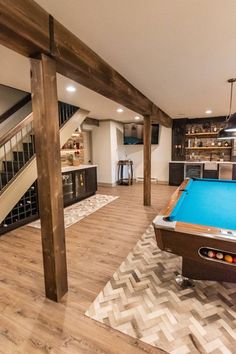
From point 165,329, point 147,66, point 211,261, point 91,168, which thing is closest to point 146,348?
point 165,329

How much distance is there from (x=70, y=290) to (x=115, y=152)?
592 centimetres

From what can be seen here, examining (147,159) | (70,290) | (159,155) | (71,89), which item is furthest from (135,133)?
(70,290)

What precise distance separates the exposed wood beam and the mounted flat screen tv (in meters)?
4.98

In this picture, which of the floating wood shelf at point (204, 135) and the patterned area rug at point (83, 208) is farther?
the floating wood shelf at point (204, 135)

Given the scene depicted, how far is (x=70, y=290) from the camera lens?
206 cm

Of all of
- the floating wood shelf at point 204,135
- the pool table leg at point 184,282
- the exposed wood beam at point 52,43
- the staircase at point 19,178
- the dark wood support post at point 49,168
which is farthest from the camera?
the floating wood shelf at point 204,135

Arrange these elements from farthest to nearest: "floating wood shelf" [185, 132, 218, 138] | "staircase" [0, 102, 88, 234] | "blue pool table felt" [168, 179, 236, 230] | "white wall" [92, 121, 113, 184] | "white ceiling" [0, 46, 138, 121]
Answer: "white wall" [92, 121, 113, 184] → "floating wood shelf" [185, 132, 218, 138] → "staircase" [0, 102, 88, 234] → "white ceiling" [0, 46, 138, 121] → "blue pool table felt" [168, 179, 236, 230]

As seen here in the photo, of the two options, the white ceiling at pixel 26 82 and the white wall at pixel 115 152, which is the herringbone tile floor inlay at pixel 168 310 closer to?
the white ceiling at pixel 26 82

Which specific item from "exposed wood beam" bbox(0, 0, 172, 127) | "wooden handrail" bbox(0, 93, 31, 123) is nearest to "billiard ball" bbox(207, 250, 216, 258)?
"exposed wood beam" bbox(0, 0, 172, 127)

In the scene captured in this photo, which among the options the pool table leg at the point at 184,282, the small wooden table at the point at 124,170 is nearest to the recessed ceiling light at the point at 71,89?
the pool table leg at the point at 184,282

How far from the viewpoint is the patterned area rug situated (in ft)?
12.8

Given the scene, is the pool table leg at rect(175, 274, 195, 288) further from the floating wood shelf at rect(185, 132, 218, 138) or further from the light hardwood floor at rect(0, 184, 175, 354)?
the floating wood shelf at rect(185, 132, 218, 138)

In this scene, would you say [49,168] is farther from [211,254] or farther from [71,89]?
[71,89]

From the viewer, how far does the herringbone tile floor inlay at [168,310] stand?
59.3 inches
